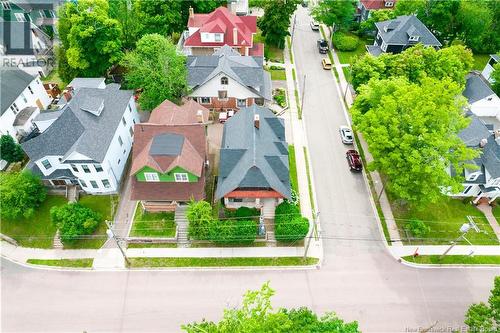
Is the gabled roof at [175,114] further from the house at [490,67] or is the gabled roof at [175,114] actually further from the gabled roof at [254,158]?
the house at [490,67]

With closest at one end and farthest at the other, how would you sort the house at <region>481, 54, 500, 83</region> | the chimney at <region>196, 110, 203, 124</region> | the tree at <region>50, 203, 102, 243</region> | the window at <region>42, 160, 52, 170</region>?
the tree at <region>50, 203, 102, 243</region> → the window at <region>42, 160, 52, 170</region> → the chimney at <region>196, 110, 203, 124</region> → the house at <region>481, 54, 500, 83</region>

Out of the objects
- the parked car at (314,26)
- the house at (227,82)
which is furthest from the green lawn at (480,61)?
the house at (227,82)

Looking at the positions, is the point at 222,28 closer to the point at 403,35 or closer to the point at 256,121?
the point at 256,121

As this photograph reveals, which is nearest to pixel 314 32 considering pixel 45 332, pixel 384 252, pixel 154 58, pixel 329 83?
pixel 329 83

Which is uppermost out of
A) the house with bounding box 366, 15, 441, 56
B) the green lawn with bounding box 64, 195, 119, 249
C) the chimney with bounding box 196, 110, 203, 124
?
the house with bounding box 366, 15, 441, 56

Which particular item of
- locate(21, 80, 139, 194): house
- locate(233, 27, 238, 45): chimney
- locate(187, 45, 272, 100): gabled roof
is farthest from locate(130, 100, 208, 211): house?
locate(233, 27, 238, 45): chimney

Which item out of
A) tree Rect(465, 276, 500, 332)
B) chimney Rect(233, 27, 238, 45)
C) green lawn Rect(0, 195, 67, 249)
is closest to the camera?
tree Rect(465, 276, 500, 332)

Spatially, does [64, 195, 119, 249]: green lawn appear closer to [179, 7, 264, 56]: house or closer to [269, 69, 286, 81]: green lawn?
[179, 7, 264, 56]: house
